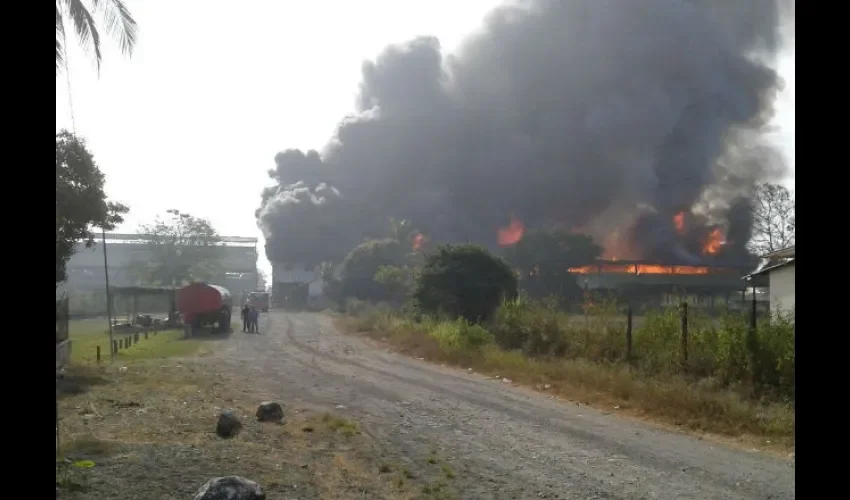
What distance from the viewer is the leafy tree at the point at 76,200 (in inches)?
447

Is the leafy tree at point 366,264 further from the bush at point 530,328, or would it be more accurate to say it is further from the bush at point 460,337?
the bush at point 530,328

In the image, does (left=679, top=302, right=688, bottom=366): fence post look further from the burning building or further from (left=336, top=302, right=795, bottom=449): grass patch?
the burning building

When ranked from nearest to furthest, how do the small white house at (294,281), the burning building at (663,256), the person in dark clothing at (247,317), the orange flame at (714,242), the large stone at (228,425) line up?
the large stone at (228,425), the person in dark clothing at (247,317), the burning building at (663,256), the orange flame at (714,242), the small white house at (294,281)

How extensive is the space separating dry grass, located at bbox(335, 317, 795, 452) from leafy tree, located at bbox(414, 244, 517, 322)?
21.5ft

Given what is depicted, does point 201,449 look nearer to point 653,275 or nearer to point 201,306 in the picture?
point 201,306

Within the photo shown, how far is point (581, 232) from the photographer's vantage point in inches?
1869

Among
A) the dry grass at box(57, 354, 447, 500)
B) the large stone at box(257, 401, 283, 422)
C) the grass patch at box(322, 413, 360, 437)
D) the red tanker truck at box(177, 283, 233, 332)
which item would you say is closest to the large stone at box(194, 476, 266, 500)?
the dry grass at box(57, 354, 447, 500)

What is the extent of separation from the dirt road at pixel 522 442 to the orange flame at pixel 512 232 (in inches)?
1390

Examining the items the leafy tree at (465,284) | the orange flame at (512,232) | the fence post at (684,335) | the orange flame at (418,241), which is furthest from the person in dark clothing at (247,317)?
the orange flame at (512,232)

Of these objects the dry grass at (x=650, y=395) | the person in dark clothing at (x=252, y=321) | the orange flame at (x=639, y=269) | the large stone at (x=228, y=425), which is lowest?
the person in dark clothing at (x=252, y=321)

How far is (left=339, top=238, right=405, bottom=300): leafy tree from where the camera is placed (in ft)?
146
